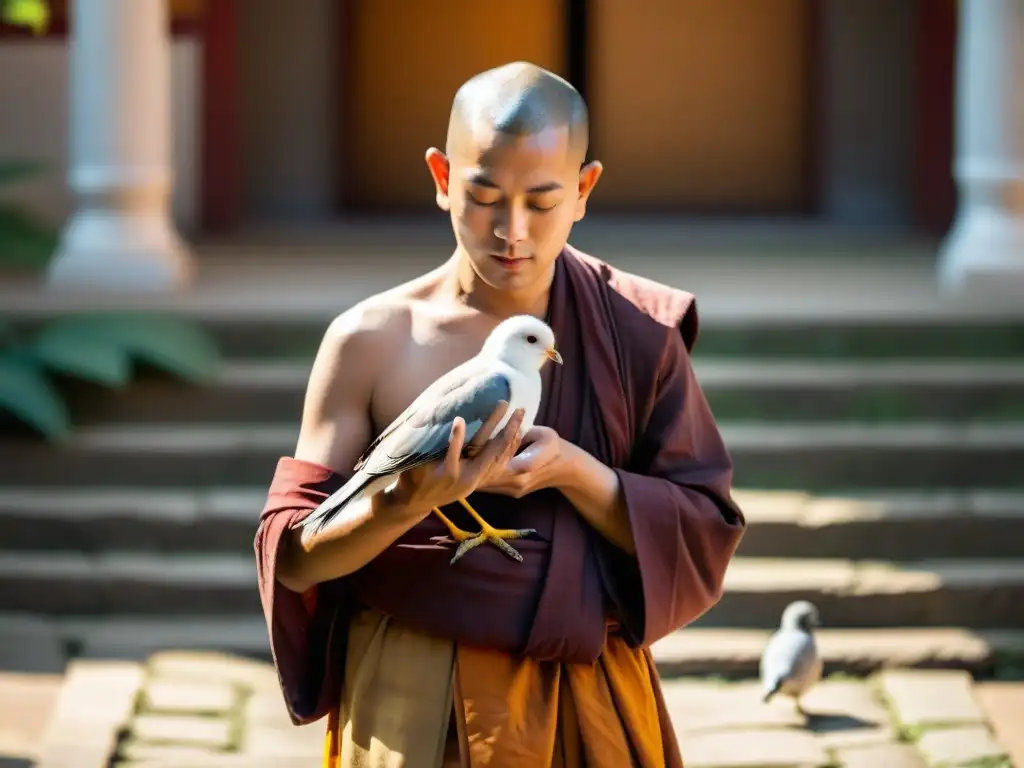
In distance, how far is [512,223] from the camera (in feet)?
7.85

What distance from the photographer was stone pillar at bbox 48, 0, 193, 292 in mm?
7969

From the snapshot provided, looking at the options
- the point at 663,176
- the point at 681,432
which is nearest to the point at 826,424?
the point at 681,432

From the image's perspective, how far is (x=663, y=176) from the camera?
12.1m

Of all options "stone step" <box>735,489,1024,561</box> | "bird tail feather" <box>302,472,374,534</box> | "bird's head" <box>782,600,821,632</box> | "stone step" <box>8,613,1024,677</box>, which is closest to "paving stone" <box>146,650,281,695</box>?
"stone step" <box>8,613,1024,677</box>

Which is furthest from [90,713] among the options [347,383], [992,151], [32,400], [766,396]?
[992,151]

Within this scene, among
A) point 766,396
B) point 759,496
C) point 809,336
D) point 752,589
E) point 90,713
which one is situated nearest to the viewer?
point 90,713

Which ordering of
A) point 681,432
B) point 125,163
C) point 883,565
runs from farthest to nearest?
point 125,163
point 883,565
point 681,432

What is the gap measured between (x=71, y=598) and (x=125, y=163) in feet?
8.54

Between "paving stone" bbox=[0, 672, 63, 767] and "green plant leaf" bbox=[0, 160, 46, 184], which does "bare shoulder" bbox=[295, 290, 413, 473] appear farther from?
"green plant leaf" bbox=[0, 160, 46, 184]

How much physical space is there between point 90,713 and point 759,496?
8.43 feet

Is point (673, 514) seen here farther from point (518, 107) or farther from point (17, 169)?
point (17, 169)

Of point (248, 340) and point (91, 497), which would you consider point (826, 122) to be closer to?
point (248, 340)

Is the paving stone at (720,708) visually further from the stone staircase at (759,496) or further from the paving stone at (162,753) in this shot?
the paving stone at (162,753)

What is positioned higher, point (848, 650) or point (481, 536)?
point (481, 536)
